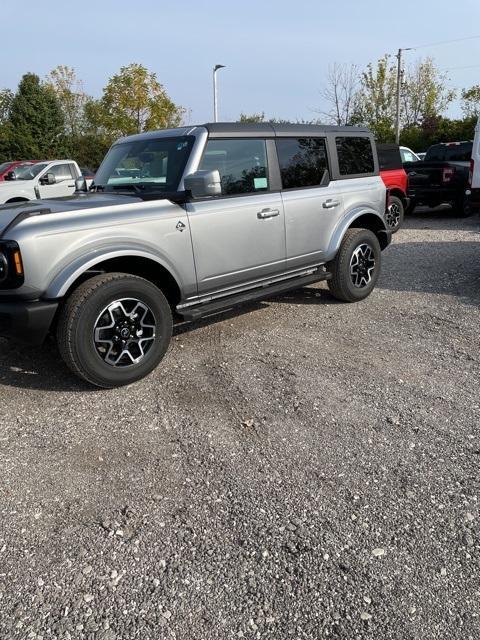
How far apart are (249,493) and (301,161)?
142 inches

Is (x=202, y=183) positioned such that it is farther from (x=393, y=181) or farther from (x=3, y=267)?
(x=393, y=181)

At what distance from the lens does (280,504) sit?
2693 mm

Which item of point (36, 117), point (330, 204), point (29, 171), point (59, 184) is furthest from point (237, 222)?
point (36, 117)

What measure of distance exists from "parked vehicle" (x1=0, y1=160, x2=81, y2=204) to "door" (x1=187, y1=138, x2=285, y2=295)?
1041 cm

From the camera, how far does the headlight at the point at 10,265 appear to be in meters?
3.43

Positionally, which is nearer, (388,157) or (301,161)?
(301,161)

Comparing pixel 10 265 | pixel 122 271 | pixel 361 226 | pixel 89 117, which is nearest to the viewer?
pixel 10 265

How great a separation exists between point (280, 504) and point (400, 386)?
1.67 metres

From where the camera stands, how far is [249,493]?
9.15 feet

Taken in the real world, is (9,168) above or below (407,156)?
above

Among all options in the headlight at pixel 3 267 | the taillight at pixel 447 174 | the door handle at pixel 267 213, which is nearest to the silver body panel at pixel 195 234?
the door handle at pixel 267 213

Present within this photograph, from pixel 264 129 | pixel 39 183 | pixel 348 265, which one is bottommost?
pixel 348 265

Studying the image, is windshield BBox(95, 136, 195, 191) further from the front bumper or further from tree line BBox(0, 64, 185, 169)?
tree line BBox(0, 64, 185, 169)

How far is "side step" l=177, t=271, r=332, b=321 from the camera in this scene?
4.37 m
